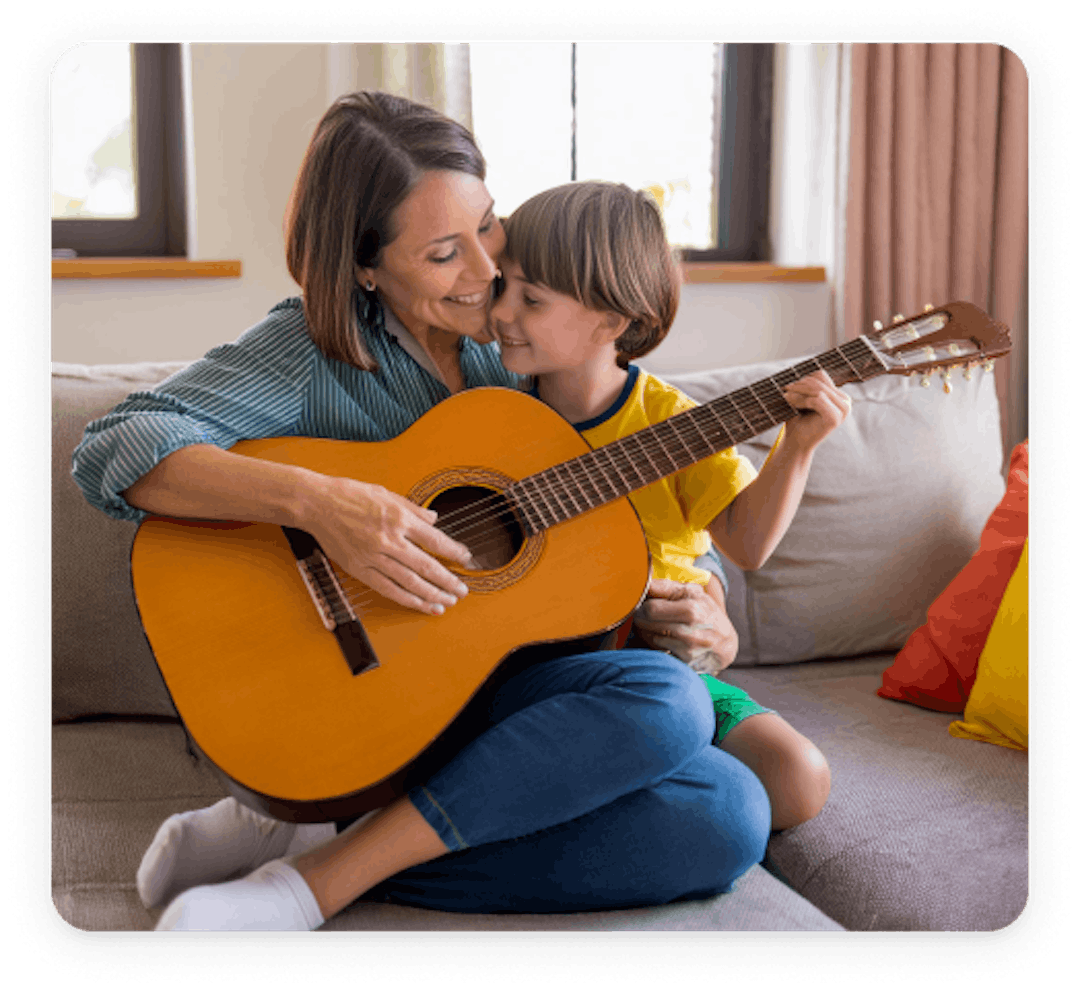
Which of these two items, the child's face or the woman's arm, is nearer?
the woman's arm

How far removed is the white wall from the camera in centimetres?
101

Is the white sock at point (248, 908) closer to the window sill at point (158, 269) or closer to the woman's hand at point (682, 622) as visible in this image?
the woman's hand at point (682, 622)

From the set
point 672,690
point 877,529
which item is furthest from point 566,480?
point 877,529

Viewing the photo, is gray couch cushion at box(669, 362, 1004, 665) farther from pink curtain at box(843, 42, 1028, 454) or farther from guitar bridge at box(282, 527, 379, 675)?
guitar bridge at box(282, 527, 379, 675)

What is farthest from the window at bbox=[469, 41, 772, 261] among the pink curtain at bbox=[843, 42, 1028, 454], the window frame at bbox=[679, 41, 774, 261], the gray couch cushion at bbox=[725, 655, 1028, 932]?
the gray couch cushion at bbox=[725, 655, 1028, 932]

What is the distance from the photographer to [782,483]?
1.00 m

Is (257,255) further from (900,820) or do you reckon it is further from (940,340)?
(900,820)

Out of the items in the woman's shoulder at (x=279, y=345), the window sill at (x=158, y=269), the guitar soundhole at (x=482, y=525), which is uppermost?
the window sill at (x=158, y=269)

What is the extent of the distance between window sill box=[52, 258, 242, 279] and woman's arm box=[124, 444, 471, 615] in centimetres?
33

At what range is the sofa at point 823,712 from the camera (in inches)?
34.1

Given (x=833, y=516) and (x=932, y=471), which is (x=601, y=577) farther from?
(x=932, y=471)

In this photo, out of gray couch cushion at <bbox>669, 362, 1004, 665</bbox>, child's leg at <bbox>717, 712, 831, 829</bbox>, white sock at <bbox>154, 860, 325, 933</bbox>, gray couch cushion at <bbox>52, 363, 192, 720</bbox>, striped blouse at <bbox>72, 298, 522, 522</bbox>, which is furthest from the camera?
gray couch cushion at <bbox>669, 362, 1004, 665</bbox>

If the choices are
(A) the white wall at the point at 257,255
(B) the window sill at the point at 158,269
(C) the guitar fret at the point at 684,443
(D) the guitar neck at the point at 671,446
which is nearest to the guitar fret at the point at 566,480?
(D) the guitar neck at the point at 671,446

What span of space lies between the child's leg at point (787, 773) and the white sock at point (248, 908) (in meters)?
0.45
